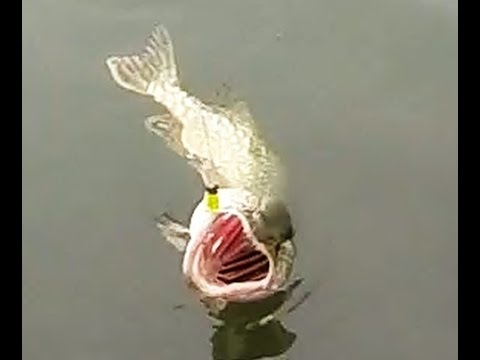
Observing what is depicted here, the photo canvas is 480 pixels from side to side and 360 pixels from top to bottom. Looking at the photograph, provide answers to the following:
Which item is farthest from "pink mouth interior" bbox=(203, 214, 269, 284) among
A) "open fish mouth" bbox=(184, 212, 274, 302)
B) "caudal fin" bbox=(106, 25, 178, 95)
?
"caudal fin" bbox=(106, 25, 178, 95)

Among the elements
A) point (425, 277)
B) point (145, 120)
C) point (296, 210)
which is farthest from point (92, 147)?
point (425, 277)

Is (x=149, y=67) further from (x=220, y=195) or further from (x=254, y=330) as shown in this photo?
(x=254, y=330)

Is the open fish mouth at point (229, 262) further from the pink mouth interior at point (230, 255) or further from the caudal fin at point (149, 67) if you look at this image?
the caudal fin at point (149, 67)

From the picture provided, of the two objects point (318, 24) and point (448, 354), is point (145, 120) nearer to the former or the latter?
point (318, 24)

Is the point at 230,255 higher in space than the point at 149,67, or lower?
lower

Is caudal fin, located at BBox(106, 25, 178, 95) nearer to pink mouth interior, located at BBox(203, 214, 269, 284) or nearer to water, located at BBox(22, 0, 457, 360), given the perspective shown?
water, located at BBox(22, 0, 457, 360)

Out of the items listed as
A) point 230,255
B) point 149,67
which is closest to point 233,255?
point 230,255

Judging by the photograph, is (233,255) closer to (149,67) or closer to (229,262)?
(229,262)
